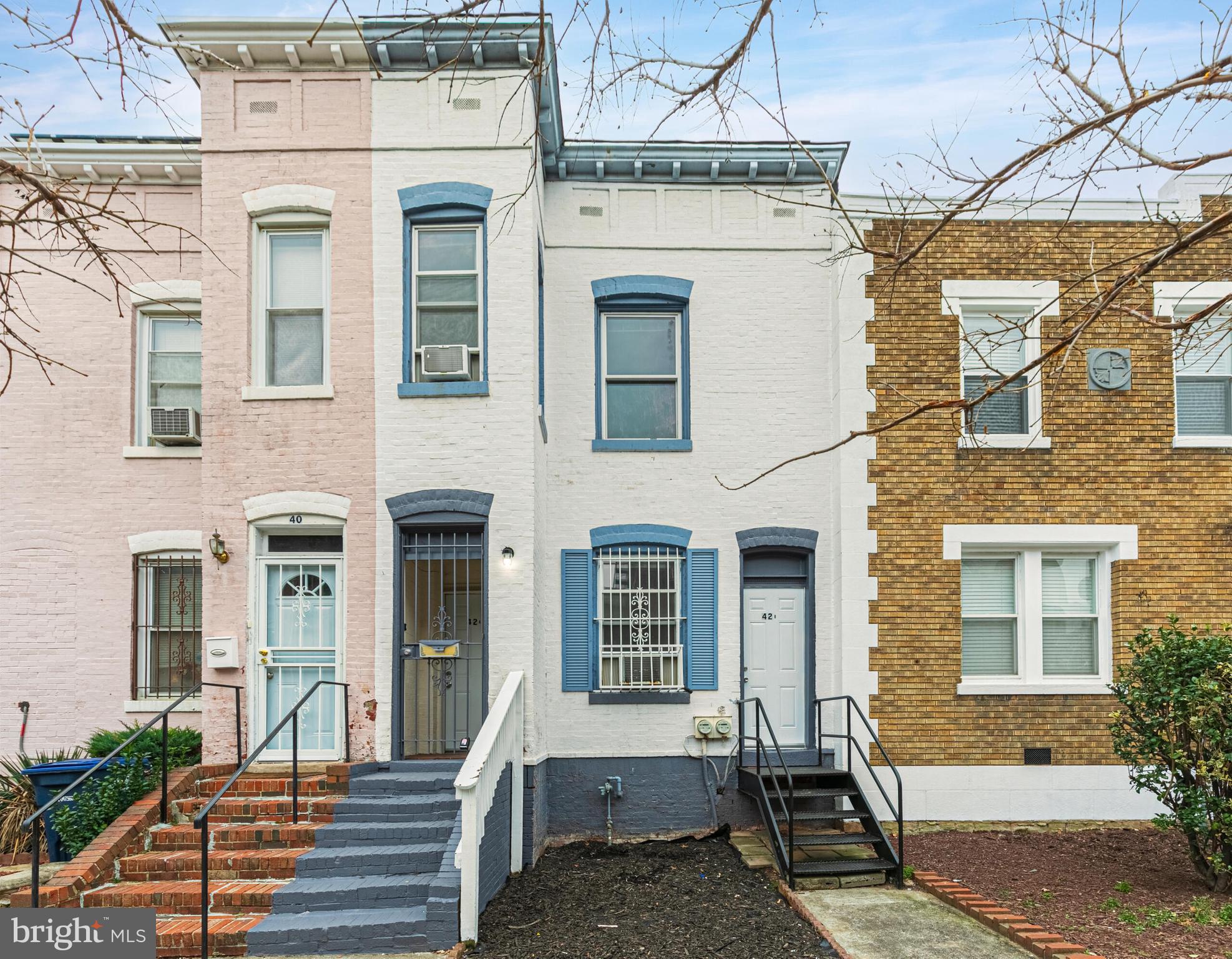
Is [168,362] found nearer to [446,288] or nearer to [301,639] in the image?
[446,288]

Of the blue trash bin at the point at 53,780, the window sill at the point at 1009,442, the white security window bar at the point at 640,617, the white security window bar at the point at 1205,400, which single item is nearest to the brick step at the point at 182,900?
the blue trash bin at the point at 53,780

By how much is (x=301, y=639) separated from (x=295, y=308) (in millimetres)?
3339

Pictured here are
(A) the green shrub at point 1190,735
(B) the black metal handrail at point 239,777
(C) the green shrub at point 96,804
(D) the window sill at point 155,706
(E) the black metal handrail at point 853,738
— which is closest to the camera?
(B) the black metal handrail at point 239,777

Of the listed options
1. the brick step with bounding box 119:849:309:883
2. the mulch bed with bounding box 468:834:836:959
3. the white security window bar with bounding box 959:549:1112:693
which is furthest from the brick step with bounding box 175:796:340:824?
the white security window bar with bounding box 959:549:1112:693

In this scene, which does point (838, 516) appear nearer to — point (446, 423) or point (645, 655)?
point (645, 655)

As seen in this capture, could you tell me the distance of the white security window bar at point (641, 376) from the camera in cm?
1080

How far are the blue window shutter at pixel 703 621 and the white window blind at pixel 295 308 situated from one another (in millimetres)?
4487

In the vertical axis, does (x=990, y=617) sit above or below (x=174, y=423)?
below

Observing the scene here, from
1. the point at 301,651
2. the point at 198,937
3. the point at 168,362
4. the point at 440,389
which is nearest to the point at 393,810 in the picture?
the point at 198,937

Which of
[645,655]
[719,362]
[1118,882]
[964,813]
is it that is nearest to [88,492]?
[645,655]

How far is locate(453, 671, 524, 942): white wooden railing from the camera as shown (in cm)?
681

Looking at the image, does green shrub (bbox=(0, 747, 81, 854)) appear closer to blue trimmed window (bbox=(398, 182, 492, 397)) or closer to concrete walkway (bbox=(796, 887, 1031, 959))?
blue trimmed window (bbox=(398, 182, 492, 397))

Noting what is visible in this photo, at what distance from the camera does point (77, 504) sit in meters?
10.5

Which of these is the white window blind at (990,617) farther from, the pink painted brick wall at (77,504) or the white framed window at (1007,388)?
the pink painted brick wall at (77,504)
